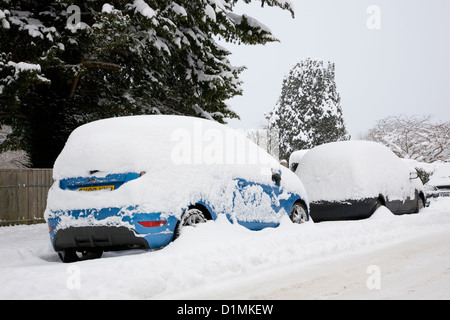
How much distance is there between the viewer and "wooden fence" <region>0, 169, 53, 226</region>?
41.8ft

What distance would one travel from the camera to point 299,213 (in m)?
9.02

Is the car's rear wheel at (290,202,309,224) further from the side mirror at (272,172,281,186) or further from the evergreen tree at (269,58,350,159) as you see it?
the evergreen tree at (269,58,350,159)

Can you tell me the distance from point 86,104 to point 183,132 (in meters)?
9.01

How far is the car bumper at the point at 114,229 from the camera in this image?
5953mm

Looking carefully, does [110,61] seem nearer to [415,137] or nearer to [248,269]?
[248,269]

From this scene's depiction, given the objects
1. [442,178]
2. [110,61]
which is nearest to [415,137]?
[442,178]

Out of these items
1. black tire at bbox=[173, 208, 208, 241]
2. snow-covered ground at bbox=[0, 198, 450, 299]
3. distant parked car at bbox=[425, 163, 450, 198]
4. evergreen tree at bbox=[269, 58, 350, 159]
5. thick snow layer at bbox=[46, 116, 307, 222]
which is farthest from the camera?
evergreen tree at bbox=[269, 58, 350, 159]

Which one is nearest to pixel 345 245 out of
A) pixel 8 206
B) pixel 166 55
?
pixel 166 55

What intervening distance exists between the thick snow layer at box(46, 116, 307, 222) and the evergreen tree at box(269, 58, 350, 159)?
115 ft

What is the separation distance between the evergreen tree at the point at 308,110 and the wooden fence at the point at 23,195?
99.1 ft

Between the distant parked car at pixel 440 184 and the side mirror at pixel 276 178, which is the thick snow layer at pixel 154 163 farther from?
the distant parked car at pixel 440 184

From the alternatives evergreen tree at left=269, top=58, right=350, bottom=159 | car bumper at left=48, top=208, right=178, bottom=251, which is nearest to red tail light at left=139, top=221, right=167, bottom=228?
car bumper at left=48, top=208, right=178, bottom=251
